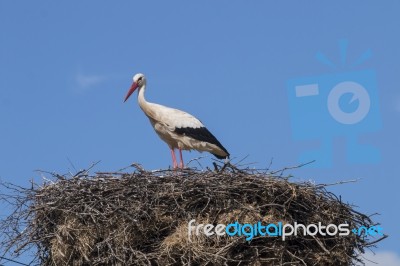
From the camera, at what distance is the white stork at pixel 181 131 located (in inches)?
453

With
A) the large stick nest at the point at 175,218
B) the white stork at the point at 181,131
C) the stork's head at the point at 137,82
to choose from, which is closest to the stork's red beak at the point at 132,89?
the stork's head at the point at 137,82

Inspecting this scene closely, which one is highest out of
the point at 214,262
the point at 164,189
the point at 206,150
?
the point at 206,150

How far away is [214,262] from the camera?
8.79m

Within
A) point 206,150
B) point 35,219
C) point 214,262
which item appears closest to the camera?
point 214,262

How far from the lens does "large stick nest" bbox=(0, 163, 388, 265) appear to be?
8969 mm

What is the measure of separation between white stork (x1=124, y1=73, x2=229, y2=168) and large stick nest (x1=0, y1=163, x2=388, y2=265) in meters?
2.11

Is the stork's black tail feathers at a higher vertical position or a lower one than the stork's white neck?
lower

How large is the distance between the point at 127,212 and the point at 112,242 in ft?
0.96

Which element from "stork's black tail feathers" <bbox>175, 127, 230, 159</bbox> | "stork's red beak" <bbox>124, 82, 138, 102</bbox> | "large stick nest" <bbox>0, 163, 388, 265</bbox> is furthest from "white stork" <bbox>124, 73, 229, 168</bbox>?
"large stick nest" <bbox>0, 163, 388, 265</bbox>

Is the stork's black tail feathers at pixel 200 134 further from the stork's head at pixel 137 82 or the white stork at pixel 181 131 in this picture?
the stork's head at pixel 137 82

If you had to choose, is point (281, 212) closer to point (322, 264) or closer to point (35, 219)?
point (322, 264)

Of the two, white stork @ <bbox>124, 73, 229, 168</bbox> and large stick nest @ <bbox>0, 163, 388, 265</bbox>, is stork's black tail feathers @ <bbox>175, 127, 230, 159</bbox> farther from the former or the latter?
large stick nest @ <bbox>0, 163, 388, 265</bbox>

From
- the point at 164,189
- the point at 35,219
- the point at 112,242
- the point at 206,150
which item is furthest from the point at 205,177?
the point at 206,150

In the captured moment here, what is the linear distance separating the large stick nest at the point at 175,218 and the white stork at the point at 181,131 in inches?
83.2
